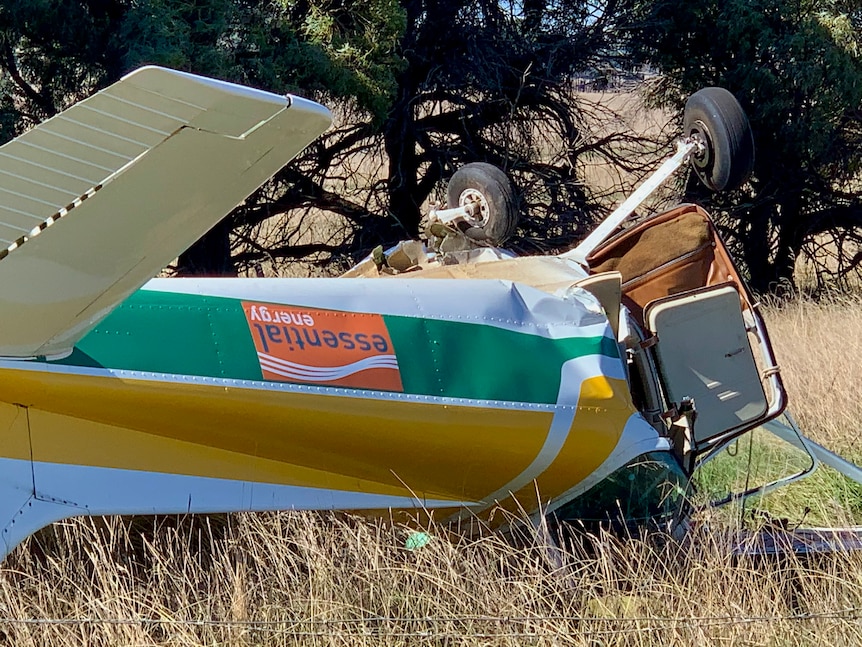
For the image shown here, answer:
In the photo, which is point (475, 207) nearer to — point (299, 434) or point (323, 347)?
point (323, 347)

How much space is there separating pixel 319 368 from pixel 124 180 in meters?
1.50

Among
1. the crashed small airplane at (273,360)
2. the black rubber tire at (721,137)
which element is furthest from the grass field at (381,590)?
the black rubber tire at (721,137)

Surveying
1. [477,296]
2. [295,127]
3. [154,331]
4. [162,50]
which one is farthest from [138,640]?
[162,50]

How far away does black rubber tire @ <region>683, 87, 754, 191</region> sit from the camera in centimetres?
564

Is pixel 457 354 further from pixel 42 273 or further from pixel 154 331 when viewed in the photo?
pixel 42 273

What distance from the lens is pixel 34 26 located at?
995 cm

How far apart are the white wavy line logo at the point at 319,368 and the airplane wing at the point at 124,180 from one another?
871 millimetres

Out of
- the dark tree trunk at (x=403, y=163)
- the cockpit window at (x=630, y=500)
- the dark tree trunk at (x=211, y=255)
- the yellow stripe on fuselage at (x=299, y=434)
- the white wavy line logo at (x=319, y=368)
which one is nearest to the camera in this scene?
the yellow stripe on fuselage at (x=299, y=434)

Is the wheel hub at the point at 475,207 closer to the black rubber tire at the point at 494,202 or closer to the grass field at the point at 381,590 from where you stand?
the black rubber tire at the point at 494,202

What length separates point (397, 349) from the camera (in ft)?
12.9

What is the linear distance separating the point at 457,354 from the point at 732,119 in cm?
263

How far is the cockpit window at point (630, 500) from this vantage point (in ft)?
17.0

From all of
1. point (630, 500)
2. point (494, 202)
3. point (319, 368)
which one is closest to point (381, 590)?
point (319, 368)

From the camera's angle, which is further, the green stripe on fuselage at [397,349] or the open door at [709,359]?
the open door at [709,359]
